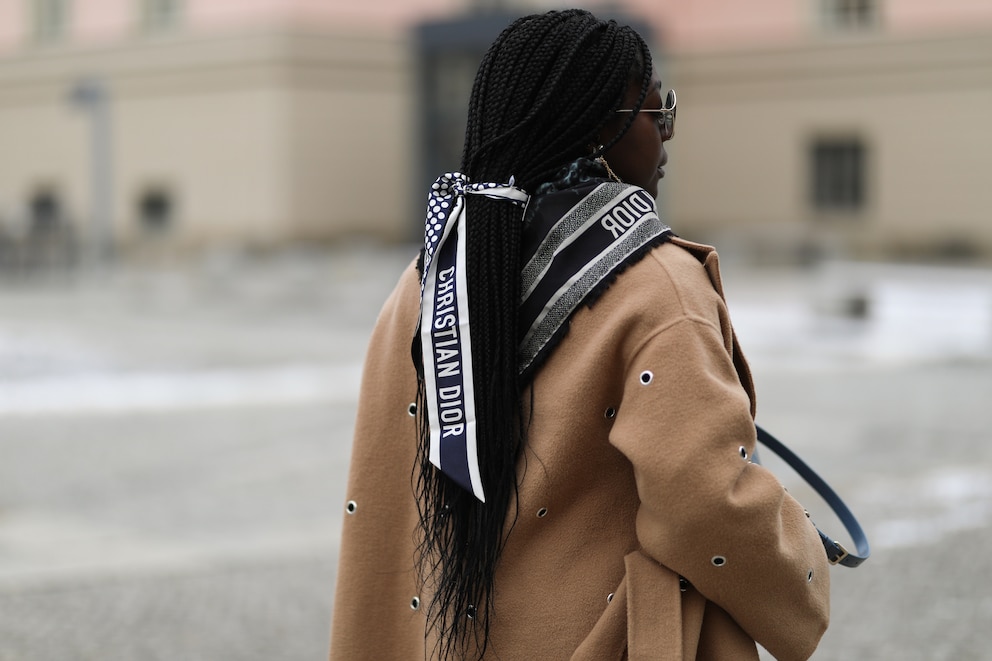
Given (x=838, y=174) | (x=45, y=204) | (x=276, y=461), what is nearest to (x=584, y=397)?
(x=276, y=461)

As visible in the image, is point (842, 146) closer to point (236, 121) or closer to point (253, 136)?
point (253, 136)

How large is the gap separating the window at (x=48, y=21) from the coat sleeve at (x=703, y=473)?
99.0ft

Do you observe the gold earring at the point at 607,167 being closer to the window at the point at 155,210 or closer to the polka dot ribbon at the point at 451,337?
the polka dot ribbon at the point at 451,337

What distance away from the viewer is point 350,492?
2.21m

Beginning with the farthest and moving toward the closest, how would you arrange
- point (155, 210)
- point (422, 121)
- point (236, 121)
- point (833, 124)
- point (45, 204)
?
point (45, 204) < point (155, 210) < point (833, 124) < point (236, 121) < point (422, 121)

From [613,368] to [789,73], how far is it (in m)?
26.0

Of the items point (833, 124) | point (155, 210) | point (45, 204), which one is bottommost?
point (45, 204)

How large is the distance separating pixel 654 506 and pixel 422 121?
23.4 meters

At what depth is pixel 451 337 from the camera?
6.36 feet

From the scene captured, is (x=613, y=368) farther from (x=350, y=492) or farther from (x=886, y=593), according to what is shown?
(x=886, y=593)

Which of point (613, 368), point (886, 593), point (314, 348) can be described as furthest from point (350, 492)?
point (314, 348)

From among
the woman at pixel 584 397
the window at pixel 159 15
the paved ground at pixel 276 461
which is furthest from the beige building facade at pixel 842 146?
the woman at pixel 584 397

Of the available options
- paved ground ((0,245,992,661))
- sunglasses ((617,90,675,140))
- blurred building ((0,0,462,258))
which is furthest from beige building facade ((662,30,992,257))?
sunglasses ((617,90,675,140))

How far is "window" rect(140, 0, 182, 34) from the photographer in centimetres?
2709
